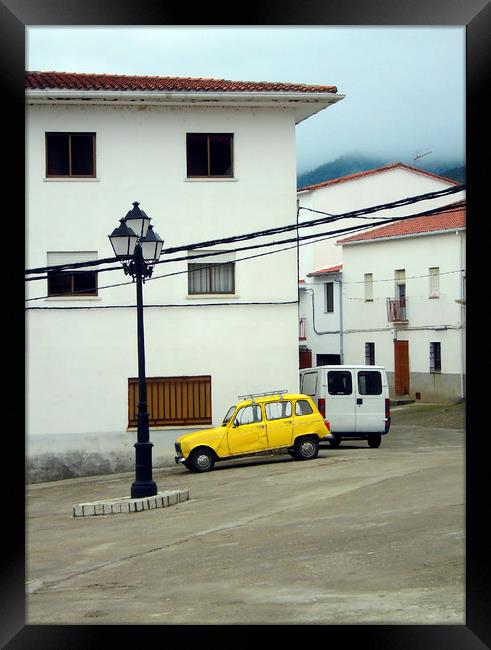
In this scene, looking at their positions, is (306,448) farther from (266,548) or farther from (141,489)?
(266,548)

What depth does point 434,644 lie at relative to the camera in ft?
14.5

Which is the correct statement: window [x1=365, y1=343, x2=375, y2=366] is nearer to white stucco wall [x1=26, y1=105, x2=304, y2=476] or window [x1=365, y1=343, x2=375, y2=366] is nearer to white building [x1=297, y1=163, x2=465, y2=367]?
white building [x1=297, y1=163, x2=465, y2=367]

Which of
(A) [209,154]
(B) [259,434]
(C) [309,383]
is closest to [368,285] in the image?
(C) [309,383]

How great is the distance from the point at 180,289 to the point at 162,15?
38.1 ft

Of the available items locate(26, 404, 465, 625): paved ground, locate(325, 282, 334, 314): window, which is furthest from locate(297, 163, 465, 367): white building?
locate(26, 404, 465, 625): paved ground

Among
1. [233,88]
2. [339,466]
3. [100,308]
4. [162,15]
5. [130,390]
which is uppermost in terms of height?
[233,88]

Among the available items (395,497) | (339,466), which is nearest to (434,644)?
(395,497)

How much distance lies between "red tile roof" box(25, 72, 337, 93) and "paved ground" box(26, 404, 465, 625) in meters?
5.81

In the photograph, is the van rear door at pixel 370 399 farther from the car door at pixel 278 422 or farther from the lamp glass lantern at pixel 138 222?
the lamp glass lantern at pixel 138 222

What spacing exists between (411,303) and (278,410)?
43.6ft

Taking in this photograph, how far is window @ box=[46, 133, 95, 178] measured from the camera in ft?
51.0

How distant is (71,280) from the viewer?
1597 centimetres

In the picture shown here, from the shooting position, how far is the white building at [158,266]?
15562mm
